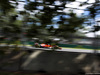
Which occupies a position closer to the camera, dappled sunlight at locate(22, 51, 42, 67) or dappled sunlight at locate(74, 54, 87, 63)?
dappled sunlight at locate(74, 54, 87, 63)

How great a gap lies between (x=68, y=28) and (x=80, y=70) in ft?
6.62

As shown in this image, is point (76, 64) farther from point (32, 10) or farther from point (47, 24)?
point (32, 10)

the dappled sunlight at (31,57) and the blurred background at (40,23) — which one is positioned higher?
the blurred background at (40,23)

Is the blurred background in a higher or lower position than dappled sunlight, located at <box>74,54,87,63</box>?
higher

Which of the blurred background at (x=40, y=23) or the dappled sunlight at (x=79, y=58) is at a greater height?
the blurred background at (x=40, y=23)

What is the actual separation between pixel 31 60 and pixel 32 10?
2.18 metres

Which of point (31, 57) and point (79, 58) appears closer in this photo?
point (79, 58)

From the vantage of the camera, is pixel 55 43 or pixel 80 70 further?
pixel 80 70

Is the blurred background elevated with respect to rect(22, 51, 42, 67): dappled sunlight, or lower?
elevated

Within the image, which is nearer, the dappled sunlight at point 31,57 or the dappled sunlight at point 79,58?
the dappled sunlight at point 79,58

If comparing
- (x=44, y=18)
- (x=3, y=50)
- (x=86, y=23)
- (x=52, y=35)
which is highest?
(x=44, y=18)

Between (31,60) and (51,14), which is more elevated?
(51,14)

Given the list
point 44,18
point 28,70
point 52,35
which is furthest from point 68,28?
point 28,70

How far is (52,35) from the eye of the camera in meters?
3.79
